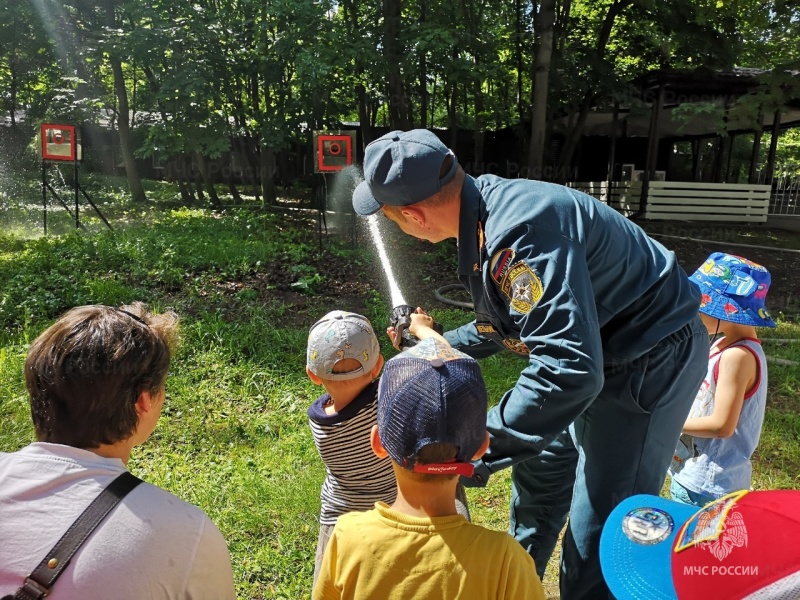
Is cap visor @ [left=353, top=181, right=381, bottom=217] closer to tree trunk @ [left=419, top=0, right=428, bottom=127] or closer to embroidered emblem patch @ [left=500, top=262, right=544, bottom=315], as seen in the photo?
embroidered emblem patch @ [left=500, top=262, right=544, bottom=315]

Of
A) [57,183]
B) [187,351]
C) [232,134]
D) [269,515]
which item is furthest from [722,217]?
[57,183]

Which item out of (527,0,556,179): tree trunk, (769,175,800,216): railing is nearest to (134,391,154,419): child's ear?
(527,0,556,179): tree trunk

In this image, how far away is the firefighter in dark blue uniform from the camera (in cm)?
164

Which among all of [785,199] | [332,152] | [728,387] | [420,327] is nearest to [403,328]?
[420,327]

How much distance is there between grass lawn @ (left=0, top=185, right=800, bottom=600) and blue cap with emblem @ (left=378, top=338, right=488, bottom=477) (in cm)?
186

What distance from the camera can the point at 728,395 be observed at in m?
2.39

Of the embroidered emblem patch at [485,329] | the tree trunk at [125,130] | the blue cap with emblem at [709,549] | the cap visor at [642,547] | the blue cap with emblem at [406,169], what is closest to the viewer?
the blue cap with emblem at [709,549]

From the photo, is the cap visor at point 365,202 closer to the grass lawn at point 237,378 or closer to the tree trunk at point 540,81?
the grass lawn at point 237,378

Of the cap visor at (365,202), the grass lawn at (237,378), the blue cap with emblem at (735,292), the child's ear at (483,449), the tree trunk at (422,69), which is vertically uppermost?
the tree trunk at (422,69)

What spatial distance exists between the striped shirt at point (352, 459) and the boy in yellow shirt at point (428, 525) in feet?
2.22

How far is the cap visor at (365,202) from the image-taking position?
2.13m

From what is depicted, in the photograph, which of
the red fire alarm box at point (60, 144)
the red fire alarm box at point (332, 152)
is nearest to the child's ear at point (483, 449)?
the red fire alarm box at point (332, 152)

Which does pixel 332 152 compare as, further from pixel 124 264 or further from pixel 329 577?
pixel 329 577

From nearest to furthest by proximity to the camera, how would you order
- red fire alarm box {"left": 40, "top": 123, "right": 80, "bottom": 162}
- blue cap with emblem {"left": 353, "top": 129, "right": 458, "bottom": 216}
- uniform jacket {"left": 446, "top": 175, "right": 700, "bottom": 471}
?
uniform jacket {"left": 446, "top": 175, "right": 700, "bottom": 471} → blue cap with emblem {"left": 353, "top": 129, "right": 458, "bottom": 216} → red fire alarm box {"left": 40, "top": 123, "right": 80, "bottom": 162}
